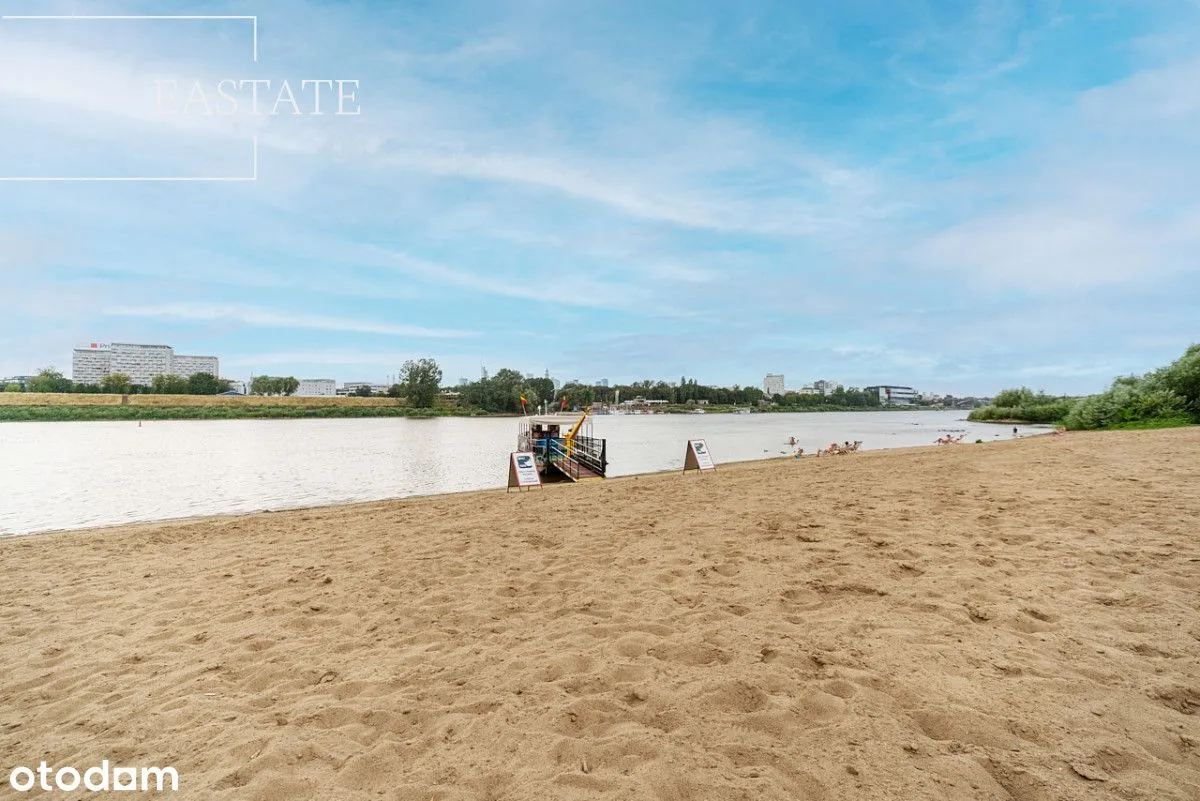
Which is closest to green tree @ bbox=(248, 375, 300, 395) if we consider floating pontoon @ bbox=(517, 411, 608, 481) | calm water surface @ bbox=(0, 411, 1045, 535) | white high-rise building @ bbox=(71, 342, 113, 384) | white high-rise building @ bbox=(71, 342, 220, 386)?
white high-rise building @ bbox=(71, 342, 220, 386)

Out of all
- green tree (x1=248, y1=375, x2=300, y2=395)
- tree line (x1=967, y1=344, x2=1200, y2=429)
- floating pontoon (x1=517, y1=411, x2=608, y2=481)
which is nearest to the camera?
floating pontoon (x1=517, y1=411, x2=608, y2=481)

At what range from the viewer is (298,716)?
3410mm

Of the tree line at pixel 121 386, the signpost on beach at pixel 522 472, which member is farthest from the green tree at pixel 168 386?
the signpost on beach at pixel 522 472

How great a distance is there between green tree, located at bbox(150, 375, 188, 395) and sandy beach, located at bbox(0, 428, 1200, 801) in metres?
124

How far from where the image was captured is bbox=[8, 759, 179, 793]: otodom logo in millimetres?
2881

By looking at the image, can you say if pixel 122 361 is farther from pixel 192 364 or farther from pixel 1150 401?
pixel 1150 401

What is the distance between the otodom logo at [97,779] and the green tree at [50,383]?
127782 mm

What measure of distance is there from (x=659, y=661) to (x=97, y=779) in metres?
3.41

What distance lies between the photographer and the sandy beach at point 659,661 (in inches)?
105

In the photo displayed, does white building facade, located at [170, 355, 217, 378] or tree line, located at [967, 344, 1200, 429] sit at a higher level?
white building facade, located at [170, 355, 217, 378]

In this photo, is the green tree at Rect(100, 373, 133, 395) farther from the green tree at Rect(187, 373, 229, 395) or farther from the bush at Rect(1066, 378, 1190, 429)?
the bush at Rect(1066, 378, 1190, 429)

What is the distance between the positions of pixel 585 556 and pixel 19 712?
4.96 m

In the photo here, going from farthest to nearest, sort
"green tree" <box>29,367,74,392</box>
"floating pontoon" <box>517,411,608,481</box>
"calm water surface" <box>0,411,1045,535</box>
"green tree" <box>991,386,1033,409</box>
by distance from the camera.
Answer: "green tree" <box>29,367,74,392</box>
"green tree" <box>991,386,1033,409</box>
"floating pontoon" <box>517,411,608,481</box>
"calm water surface" <box>0,411,1045,535</box>

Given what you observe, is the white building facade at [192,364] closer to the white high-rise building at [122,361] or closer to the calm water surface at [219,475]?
the white high-rise building at [122,361]
